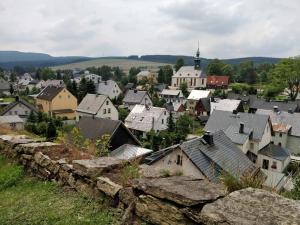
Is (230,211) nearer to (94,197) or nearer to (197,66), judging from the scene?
(94,197)

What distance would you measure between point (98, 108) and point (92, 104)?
7.68 ft

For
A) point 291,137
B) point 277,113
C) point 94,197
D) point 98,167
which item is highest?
point 98,167

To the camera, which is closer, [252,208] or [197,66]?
[252,208]

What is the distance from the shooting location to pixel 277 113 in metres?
40.0

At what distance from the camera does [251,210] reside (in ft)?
11.8

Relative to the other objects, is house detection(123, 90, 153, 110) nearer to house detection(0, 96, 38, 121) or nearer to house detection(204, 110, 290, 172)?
house detection(0, 96, 38, 121)

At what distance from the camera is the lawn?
198 inches

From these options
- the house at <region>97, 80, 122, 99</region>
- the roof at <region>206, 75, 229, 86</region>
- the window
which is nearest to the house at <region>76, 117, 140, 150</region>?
the window

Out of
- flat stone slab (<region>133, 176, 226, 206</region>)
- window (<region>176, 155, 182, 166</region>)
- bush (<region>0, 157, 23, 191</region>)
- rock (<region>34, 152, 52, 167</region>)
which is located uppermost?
flat stone slab (<region>133, 176, 226, 206</region>)

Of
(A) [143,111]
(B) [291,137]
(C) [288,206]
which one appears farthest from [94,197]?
(A) [143,111]

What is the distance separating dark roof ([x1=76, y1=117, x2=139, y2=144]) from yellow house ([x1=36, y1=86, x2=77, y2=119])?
31.2 m

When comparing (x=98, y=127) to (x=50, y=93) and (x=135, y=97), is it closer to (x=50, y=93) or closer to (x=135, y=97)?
(x=135, y=97)

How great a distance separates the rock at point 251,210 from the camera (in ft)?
11.1

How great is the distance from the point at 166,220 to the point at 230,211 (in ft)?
2.98
